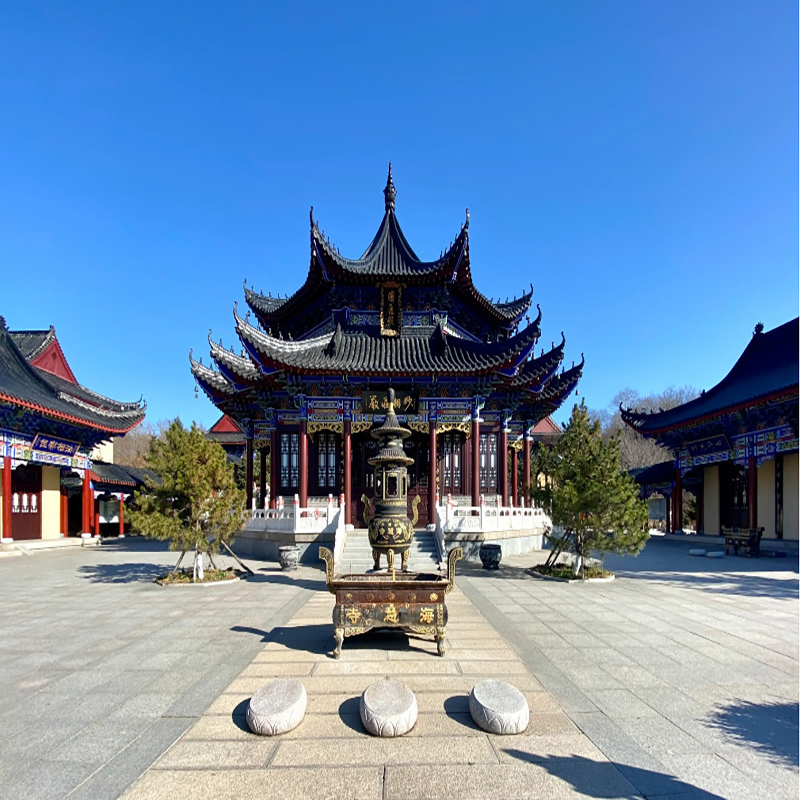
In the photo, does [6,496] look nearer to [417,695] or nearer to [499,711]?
[417,695]

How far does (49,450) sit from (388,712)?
75.6 ft

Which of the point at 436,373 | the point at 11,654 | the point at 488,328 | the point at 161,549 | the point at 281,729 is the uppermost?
the point at 488,328

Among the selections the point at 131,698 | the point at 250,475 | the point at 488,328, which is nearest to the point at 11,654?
the point at 131,698

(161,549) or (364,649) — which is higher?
(364,649)

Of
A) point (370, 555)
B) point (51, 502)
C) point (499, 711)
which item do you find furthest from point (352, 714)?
point (51, 502)

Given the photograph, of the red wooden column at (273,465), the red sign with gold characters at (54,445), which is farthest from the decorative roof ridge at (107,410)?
the red wooden column at (273,465)

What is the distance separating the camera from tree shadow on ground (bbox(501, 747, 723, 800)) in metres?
3.59

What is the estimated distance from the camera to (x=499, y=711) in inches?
174

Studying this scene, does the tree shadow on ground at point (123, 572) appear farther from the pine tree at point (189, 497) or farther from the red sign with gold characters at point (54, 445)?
the red sign with gold characters at point (54, 445)

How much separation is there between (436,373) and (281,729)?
13.7 m

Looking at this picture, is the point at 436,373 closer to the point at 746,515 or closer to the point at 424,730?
the point at 424,730

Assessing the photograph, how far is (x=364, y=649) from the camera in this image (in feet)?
22.5

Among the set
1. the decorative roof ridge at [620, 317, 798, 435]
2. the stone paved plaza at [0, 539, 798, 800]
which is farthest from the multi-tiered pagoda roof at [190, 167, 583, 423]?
the stone paved plaza at [0, 539, 798, 800]

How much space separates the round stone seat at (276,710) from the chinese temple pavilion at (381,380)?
38.2ft
